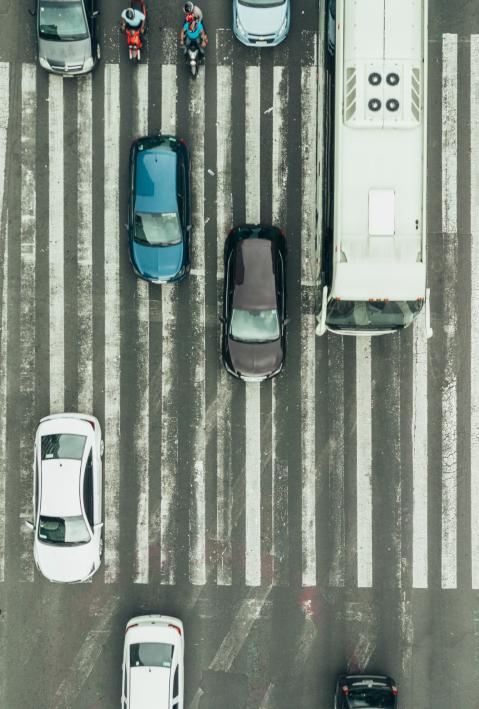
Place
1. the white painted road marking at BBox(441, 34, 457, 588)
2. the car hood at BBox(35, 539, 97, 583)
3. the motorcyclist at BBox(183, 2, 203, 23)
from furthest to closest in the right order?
the white painted road marking at BBox(441, 34, 457, 588), the car hood at BBox(35, 539, 97, 583), the motorcyclist at BBox(183, 2, 203, 23)

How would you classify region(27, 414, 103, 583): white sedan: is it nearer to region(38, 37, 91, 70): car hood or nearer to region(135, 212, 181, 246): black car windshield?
region(135, 212, 181, 246): black car windshield

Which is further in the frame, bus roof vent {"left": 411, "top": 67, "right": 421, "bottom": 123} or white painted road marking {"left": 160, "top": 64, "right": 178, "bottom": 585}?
white painted road marking {"left": 160, "top": 64, "right": 178, "bottom": 585}

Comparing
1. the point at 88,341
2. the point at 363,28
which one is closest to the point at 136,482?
the point at 88,341

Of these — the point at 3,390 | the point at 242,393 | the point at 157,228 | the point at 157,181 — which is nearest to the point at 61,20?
the point at 157,181

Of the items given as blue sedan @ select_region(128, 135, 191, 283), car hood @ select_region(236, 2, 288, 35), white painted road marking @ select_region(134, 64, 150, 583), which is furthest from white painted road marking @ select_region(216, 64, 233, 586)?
white painted road marking @ select_region(134, 64, 150, 583)

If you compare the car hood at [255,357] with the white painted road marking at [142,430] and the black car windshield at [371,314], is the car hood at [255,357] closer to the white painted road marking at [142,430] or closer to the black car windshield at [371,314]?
the black car windshield at [371,314]

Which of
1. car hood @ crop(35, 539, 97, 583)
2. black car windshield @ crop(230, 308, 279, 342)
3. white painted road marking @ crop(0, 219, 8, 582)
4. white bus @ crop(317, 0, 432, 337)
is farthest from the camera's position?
white painted road marking @ crop(0, 219, 8, 582)

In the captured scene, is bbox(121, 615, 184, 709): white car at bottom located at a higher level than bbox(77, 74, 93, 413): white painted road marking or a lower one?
lower

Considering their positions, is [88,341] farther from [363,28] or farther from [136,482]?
[363,28]

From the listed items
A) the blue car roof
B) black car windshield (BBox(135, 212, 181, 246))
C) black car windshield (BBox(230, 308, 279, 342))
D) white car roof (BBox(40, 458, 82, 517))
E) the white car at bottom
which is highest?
the blue car roof

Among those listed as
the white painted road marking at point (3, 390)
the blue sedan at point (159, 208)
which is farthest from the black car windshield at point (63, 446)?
the blue sedan at point (159, 208)
